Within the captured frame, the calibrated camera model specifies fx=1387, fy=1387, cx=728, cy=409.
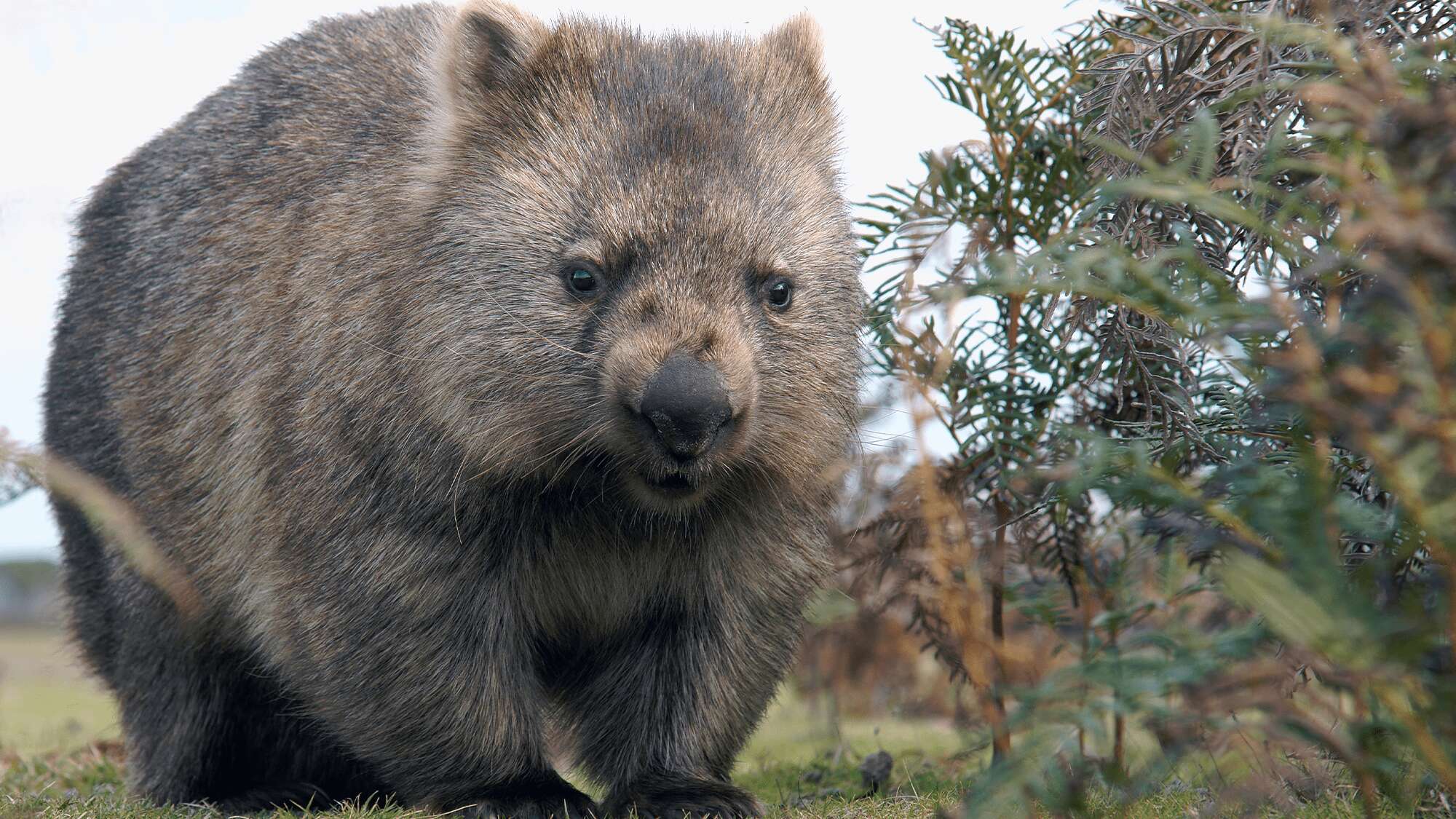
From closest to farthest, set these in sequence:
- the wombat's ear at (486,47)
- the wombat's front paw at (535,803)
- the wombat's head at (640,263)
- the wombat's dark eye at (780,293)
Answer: the wombat's head at (640,263), the wombat's dark eye at (780,293), the wombat's front paw at (535,803), the wombat's ear at (486,47)

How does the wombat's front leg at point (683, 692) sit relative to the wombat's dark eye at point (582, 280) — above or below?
below

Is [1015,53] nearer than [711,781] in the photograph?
No

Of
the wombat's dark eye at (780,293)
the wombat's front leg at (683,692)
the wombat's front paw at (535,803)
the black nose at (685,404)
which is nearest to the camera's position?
the black nose at (685,404)

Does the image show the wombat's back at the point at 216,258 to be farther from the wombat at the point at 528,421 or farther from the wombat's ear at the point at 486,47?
the wombat's ear at the point at 486,47

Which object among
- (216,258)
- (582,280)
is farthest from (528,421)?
(216,258)

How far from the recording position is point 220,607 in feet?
16.2

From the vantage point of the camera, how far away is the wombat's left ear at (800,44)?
4621 mm

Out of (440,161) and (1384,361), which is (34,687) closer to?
(440,161)

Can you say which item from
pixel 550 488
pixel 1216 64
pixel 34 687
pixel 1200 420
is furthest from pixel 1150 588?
pixel 34 687

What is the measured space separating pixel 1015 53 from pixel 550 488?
7.57 feet

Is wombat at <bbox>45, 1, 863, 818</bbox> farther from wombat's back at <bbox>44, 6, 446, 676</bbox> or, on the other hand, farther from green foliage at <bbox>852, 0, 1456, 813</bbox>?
green foliage at <bbox>852, 0, 1456, 813</bbox>

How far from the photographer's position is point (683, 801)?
4.10 metres

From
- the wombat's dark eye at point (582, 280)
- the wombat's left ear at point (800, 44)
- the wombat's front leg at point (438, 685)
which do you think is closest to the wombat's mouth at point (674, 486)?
the wombat's dark eye at point (582, 280)

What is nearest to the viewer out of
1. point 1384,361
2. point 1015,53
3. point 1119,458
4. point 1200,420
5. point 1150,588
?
point 1119,458
